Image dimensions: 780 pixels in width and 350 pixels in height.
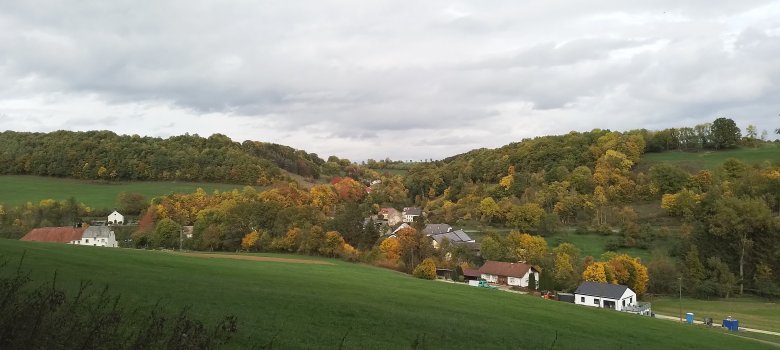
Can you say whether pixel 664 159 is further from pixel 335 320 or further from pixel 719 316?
pixel 335 320

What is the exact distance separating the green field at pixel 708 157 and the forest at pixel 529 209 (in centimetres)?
303

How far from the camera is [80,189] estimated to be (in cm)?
10812

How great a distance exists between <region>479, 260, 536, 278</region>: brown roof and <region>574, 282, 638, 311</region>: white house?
8785mm

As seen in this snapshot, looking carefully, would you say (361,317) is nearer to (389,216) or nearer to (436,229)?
(436,229)

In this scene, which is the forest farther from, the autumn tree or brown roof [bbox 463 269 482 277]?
brown roof [bbox 463 269 482 277]

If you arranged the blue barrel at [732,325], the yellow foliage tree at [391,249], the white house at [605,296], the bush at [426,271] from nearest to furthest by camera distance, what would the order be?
the blue barrel at [732,325]
the white house at [605,296]
the bush at [426,271]
the yellow foliage tree at [391,249]

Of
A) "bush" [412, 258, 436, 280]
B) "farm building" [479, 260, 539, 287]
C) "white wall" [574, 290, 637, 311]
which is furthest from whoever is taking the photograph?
"farm building" [479, 260, 539, 287]

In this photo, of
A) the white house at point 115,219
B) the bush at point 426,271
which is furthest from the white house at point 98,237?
the bush at point 426,271

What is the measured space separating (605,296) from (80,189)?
10936 centimetres

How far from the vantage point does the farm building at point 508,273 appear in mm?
58844

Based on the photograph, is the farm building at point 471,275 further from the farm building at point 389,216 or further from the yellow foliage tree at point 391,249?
the farm building at point 389,216

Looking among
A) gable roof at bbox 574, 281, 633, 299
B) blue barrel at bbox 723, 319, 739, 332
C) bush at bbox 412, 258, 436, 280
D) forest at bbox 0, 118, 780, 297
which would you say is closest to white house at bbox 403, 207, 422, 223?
forest at bbox 0, 118, 780, 297

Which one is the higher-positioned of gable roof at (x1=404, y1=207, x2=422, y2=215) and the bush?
gable roof at (x1=404, y1=207, x2=422, y2=215)

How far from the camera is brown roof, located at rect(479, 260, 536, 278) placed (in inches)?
2334
